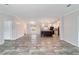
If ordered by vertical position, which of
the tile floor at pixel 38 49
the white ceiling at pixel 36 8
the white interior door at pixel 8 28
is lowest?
the tile floor at pixel 38 49

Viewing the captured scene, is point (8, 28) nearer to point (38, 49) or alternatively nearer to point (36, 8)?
point (36, 8)

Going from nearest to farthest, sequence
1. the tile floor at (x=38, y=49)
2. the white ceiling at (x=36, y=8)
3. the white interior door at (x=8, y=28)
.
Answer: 1. the tile floor at (x=38, y=49)
2. the white ceiling at (x=36, y=8)
3. the white interior door at (x=8, y=28)

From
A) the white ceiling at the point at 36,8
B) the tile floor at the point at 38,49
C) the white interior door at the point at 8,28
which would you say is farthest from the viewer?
the white interior door at the point at 8,28

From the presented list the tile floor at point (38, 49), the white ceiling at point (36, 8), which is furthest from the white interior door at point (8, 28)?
the tile floor at point (38, 49)

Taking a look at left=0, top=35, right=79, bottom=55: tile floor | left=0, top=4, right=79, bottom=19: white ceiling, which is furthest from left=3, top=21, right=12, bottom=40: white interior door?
left=0, top=35, right=79, bottom=55: tile floor

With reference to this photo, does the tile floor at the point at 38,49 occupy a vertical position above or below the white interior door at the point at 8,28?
below

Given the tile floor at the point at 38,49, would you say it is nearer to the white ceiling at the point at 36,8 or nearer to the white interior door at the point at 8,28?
the white ceiling at the point at 36,8

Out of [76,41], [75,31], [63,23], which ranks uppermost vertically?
[63,23]

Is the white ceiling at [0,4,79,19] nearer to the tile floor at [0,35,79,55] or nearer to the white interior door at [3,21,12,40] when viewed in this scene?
the tile floor at [0,35,79,55]

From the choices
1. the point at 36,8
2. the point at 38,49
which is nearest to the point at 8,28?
the point at 36,8

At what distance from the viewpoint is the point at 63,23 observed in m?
8.62
